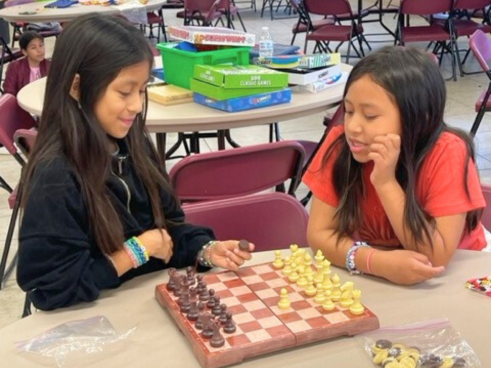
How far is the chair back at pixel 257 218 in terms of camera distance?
1848mm

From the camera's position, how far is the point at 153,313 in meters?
1.33

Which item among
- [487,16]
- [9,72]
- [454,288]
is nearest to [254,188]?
[454,288]

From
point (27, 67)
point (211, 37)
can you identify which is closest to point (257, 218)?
point (211, 37)

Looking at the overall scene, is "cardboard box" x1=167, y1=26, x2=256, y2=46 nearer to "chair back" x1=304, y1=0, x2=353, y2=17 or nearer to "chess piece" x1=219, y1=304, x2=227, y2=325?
"chess piece" x1=219, y1=304, x2=227, y2=325

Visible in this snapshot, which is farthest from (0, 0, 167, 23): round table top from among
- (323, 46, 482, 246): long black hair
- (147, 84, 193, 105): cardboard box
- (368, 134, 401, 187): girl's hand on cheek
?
(368, 134, 401, 187): girl's hand on cheek

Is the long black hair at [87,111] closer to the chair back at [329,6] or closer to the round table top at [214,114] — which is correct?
the round table top at [214,114]

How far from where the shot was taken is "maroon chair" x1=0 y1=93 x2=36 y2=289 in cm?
283

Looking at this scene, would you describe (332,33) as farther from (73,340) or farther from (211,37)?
(73,340)

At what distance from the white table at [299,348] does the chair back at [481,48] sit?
2852mm

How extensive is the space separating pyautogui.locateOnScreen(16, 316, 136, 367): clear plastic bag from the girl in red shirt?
1.79 ft

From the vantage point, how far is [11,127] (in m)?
3.02

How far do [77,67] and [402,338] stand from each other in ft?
2.87

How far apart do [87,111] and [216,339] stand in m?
0.66

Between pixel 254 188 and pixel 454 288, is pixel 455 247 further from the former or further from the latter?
pixel 254 188
